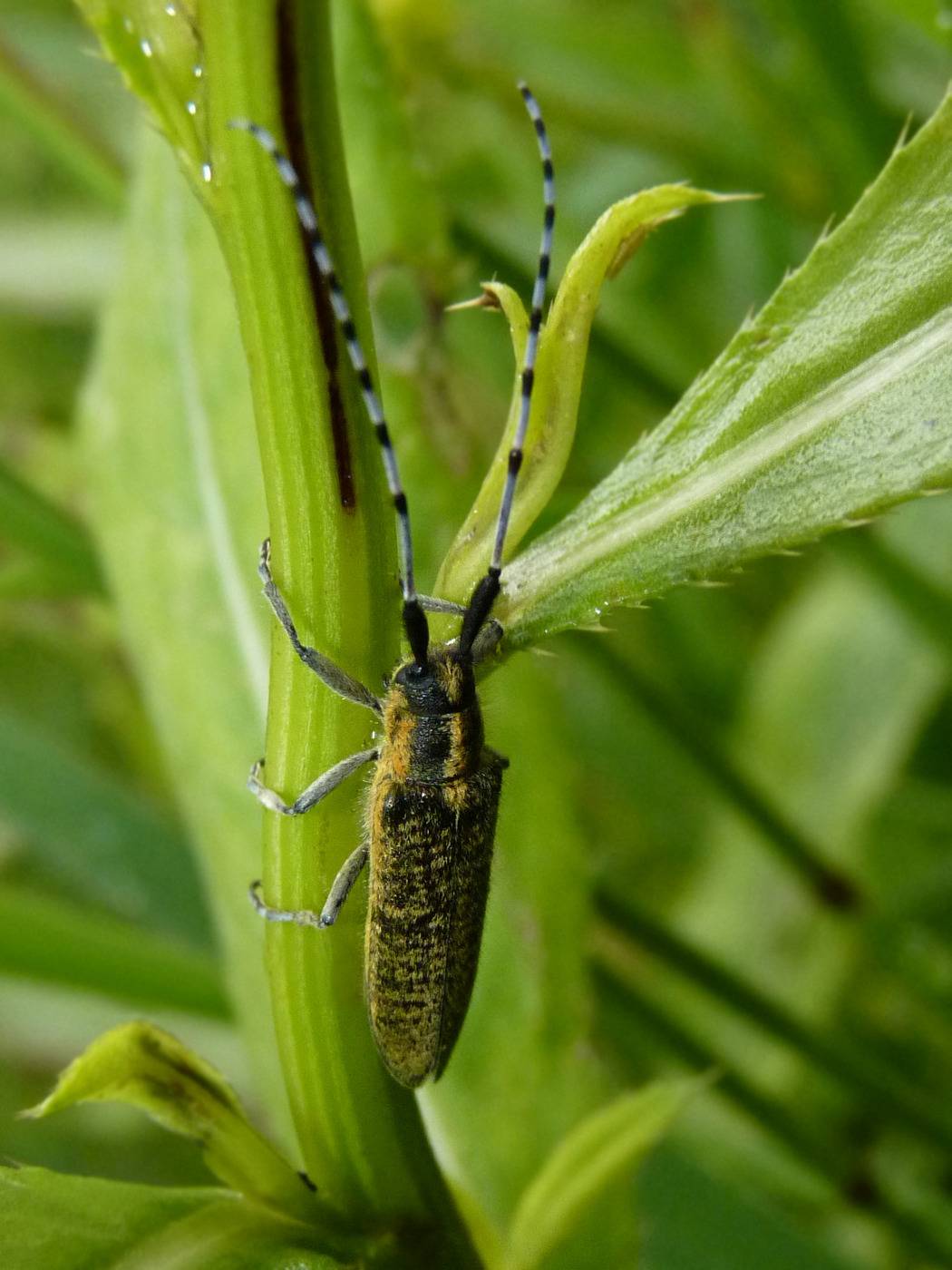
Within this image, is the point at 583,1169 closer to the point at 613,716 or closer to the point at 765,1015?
the point at 765,1015

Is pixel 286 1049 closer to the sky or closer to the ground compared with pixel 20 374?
closer to the ground

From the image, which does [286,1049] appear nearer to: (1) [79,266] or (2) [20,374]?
(1) [79,266]

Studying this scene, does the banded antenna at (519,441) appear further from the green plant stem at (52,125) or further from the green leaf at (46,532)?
the green plant stem at (52,125)

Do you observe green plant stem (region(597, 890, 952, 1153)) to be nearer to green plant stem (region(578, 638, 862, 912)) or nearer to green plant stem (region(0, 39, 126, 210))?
green plant stem (region(578, 638, 862, 912))

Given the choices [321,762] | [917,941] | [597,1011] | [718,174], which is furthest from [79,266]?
[321,762]

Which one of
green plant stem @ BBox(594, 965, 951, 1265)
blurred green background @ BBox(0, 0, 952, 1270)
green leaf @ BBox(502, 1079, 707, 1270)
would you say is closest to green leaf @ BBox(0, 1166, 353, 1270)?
green leaf @ BBox(502, 1079, 707, 1270)
